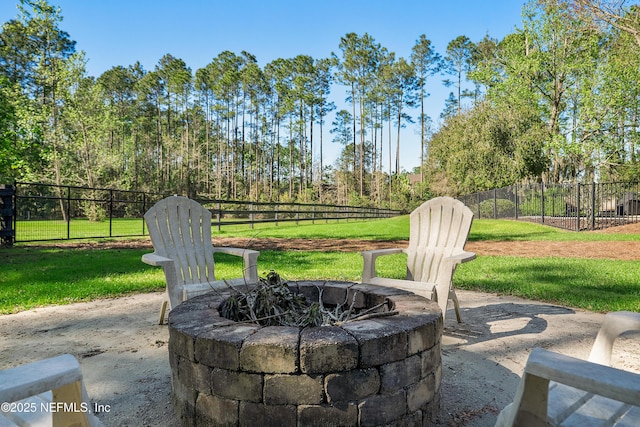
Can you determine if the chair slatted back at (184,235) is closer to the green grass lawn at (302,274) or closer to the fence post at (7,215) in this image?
the green grass lawn at (302,274)

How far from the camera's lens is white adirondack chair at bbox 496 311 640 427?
0.96 m

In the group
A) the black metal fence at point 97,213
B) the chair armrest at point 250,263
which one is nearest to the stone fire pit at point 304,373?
the chair armrest at point 250,263

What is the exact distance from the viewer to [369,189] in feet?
102

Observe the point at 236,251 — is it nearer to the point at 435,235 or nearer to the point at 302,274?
the point at 435,235

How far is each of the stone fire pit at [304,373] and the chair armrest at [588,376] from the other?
1.87 ft

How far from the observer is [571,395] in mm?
1339

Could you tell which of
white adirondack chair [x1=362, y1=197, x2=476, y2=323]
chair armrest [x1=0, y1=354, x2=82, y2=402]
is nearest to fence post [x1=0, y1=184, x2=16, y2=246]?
white adirondack chair [x1=362, y1=197, x2=476, y2=323]

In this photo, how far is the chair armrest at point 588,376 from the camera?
0.94 m

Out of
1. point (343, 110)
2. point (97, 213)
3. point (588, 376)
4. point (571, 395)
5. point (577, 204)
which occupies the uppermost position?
point (343, 110)

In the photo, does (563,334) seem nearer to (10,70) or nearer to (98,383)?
(98,383)

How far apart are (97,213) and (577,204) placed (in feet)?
65.4

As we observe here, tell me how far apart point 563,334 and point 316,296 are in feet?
6.93

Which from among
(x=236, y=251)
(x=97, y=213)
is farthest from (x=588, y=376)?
(x=97, y=213)

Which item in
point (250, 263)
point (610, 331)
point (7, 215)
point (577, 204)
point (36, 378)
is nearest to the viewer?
point (36, 378)
